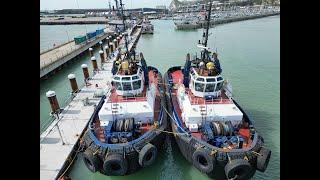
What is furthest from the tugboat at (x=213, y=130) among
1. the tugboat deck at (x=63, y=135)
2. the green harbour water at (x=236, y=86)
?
the tugboat deck at (x=63, y=135)

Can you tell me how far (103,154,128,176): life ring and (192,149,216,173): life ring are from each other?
350 centimetres

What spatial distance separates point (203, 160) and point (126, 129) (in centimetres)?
444

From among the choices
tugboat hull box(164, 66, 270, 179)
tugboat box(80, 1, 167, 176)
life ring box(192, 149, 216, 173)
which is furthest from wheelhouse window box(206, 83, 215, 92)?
life ring box(192, 149, 216, 173)

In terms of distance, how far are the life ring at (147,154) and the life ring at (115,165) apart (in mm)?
811

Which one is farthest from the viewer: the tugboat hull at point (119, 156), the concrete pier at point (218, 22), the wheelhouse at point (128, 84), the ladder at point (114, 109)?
the concrete pier at point (218, 22)

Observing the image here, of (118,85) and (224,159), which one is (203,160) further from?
(118,85)

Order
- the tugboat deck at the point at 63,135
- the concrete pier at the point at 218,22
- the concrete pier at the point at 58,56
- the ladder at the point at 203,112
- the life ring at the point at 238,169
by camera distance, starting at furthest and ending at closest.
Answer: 1. the concrete pier at the point at 218,22
2. the concrete pier at the point at 58,56
3. the tugboat deck at the point at 63,135
4. the ladder at the point at 203,112
5. the life ring at the point at 238,169

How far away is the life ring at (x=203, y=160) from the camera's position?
515 inches

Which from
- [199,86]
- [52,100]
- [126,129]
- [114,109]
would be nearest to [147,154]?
[126,129]

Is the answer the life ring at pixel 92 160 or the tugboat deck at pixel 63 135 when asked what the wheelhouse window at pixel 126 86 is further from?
the life ring at pixel 92 160

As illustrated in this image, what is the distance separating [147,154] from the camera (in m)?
13.8

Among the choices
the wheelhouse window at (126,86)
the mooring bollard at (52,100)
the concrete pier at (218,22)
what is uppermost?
the concrete pier at (218,22)
